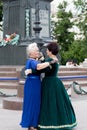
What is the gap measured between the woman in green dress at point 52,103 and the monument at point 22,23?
14.0 meters

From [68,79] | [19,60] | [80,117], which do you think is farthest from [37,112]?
[19,60]

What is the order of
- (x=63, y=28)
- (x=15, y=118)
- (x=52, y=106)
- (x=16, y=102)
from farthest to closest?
(x=63, y=28)
(x=16, y=102)
(x=15, y=118)
(x=52, y=106)

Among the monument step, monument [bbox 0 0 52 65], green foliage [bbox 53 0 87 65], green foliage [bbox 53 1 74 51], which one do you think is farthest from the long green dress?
green foliage [bbox 53 1 74 51]

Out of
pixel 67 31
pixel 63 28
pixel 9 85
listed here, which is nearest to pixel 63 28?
pixel 63 28

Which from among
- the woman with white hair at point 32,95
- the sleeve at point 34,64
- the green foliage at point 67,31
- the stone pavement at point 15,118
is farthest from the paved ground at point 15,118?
the green foliage at point 67,31

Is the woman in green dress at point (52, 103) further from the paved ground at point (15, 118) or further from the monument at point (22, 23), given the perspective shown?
the monument at point (22, 23)

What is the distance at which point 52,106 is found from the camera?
303 inches

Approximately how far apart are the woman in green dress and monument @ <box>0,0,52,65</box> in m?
14.0

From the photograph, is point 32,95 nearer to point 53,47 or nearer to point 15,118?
point 53,47

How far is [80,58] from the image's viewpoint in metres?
51.5

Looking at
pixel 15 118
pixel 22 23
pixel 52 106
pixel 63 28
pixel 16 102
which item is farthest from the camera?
pixel 63 28

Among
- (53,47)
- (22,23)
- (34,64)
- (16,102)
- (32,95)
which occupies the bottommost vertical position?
(16,102)

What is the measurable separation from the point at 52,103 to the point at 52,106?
2.0 inches

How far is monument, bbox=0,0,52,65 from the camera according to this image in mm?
21969
